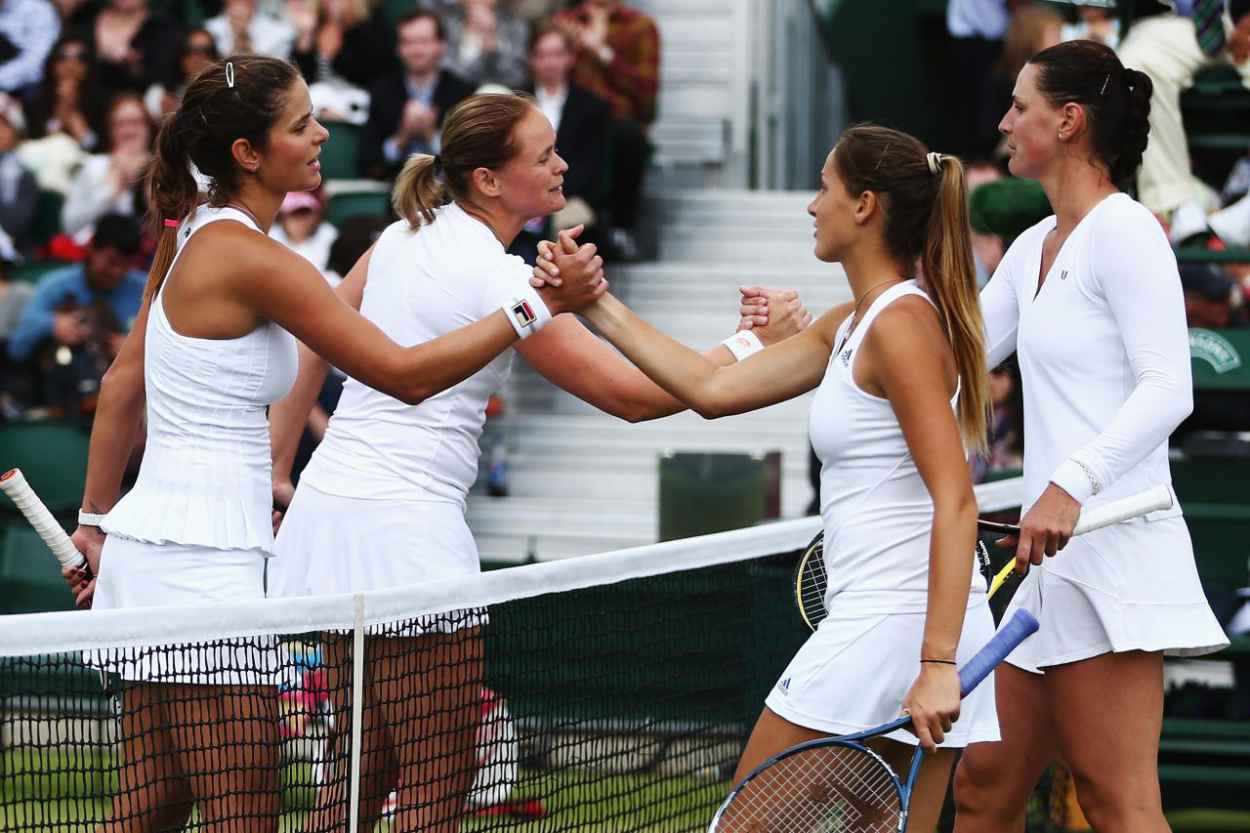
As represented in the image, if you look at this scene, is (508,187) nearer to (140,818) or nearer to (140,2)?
(140,818)

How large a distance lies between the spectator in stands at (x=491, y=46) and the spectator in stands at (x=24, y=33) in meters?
2.60

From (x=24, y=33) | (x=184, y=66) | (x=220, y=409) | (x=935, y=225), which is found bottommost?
(x=220, y=409)

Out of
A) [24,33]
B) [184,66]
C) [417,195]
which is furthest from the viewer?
[24,33]

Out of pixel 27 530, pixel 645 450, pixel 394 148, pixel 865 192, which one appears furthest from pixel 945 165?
pixel 394 148

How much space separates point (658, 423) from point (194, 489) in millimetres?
6277

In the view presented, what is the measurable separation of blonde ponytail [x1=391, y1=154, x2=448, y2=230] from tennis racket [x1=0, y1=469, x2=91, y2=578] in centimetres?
89

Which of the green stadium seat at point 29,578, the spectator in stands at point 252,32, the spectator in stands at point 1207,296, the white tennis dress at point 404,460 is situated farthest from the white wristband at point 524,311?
the spectator in stands at point 252,32

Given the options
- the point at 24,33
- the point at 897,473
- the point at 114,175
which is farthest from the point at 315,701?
the point at 24,33

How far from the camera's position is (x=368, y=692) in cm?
384

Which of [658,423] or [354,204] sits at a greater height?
[354,204]

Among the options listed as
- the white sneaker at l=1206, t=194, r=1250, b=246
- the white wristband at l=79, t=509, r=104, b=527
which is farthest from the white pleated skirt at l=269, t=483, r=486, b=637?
the white sneaker at l=1206, t=194, r=1250, b=246

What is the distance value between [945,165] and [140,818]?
6.07 feet

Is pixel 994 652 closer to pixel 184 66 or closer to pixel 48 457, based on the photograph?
pixel 48 457

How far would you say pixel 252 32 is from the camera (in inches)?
442
